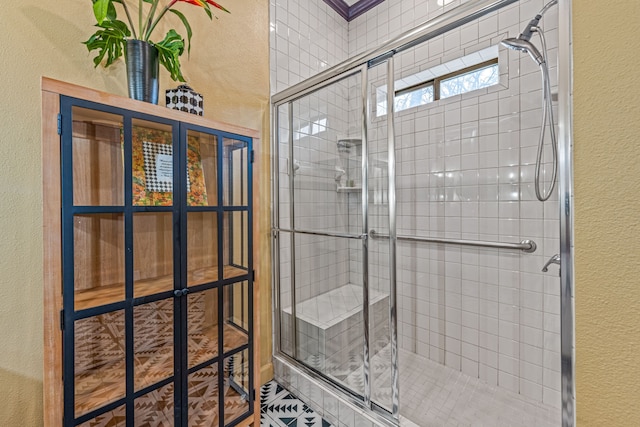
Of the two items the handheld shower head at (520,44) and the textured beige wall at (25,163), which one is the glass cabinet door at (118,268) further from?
the handheld shower head at (520,44)

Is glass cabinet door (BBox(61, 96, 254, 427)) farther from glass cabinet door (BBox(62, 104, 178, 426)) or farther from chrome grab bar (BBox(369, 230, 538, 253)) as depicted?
chrome grab bar (BBox(369, 230, 538, 253))

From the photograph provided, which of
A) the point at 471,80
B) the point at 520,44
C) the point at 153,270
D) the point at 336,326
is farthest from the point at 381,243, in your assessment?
the point at 471,80

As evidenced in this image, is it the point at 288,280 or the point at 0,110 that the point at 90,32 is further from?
A: the point at 288,280

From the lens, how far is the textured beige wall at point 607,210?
586 mm

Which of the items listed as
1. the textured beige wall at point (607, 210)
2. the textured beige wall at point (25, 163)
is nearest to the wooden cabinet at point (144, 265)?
the textured beige wall at point (25, 163)

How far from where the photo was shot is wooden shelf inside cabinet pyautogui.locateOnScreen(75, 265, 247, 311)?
85cm

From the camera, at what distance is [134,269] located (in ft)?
3.09

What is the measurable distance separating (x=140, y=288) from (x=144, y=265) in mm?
79

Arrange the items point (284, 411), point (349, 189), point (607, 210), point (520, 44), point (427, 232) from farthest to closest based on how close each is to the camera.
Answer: point (427, 232)
point (349, 189)
point (284, 411)
point (520, 44)
point (607, 210)

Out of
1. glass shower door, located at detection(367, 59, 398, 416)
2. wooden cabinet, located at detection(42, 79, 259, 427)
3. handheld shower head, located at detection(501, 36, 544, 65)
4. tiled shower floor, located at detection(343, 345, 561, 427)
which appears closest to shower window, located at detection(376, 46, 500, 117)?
glass shower door, located at detection(367, 59, 398, 416)

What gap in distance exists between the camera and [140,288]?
95 centimetres

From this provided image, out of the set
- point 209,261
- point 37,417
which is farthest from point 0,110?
point 37,417

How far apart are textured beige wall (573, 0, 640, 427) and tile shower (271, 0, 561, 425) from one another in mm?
744

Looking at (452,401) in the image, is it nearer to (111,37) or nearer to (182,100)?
(182,100)
